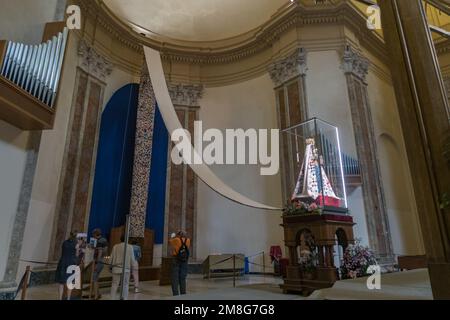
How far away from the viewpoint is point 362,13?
29.8 feet

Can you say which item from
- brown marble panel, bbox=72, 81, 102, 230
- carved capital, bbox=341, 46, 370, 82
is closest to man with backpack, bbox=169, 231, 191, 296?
brown marble panel, bbox=72, 81, 102, 230

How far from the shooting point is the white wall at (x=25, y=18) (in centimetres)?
342

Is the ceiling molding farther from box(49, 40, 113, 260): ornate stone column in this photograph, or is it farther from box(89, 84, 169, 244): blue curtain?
box(89, 84, 169, 244): blue curtain

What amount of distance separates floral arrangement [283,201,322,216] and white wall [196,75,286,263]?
12.2 ft

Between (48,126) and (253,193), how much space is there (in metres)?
6.45

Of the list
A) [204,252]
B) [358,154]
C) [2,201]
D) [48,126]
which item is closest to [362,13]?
[358,154]

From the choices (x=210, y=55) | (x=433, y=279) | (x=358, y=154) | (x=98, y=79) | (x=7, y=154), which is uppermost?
(x=210, y=55)

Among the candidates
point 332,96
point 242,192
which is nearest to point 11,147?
point 242,192

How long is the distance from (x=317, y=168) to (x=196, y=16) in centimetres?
750

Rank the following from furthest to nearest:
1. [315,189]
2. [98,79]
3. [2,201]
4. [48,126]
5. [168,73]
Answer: [168,73], [98,79], [315,189], [48,126], [2,201]

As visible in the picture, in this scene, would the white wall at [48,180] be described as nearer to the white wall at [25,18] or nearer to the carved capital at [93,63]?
the carved capital at [93,63]

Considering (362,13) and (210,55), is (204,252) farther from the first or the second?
(362,13)

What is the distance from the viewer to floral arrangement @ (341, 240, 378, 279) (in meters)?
4.37

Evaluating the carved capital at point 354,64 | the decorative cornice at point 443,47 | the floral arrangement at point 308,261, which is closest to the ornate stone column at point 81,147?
the floral arrangement at point 308,261
